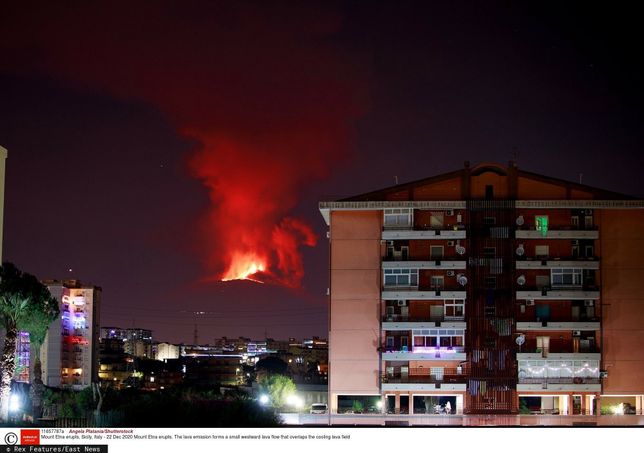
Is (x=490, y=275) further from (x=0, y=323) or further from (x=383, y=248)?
(x=0, y=323)

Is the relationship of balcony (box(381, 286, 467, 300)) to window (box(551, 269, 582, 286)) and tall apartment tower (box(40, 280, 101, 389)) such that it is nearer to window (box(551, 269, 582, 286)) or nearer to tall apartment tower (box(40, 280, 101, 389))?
window (box(551, 269, 582, 286))

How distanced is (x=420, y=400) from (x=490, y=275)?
3.37 metres

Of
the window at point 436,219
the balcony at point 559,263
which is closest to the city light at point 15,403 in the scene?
the window at point 436,219

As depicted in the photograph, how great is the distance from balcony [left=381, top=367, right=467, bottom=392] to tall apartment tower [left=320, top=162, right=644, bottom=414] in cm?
Result: 3

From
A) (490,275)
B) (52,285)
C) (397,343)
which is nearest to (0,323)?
(397,343)

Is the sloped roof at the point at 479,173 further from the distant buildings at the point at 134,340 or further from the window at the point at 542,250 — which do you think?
the distant buildings at the point at 134,340

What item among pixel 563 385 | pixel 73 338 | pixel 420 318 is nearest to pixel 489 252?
pixel 420 318

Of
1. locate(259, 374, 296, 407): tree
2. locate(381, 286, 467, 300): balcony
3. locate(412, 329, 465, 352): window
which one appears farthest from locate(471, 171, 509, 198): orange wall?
locate(259, 374, 296, 407): tree

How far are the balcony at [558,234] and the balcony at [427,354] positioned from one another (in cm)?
306

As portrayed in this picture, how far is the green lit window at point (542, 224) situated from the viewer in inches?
912

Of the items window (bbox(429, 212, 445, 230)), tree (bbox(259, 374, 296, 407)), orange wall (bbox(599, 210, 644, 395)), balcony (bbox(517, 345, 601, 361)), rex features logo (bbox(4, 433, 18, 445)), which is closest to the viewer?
rex features logo (bbox(4, 433, 18, 445))

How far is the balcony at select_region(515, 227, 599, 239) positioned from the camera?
2308 cm

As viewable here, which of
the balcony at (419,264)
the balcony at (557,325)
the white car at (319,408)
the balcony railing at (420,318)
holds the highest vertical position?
the balcony at (419,264)

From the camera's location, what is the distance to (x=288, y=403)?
25.9 meters
